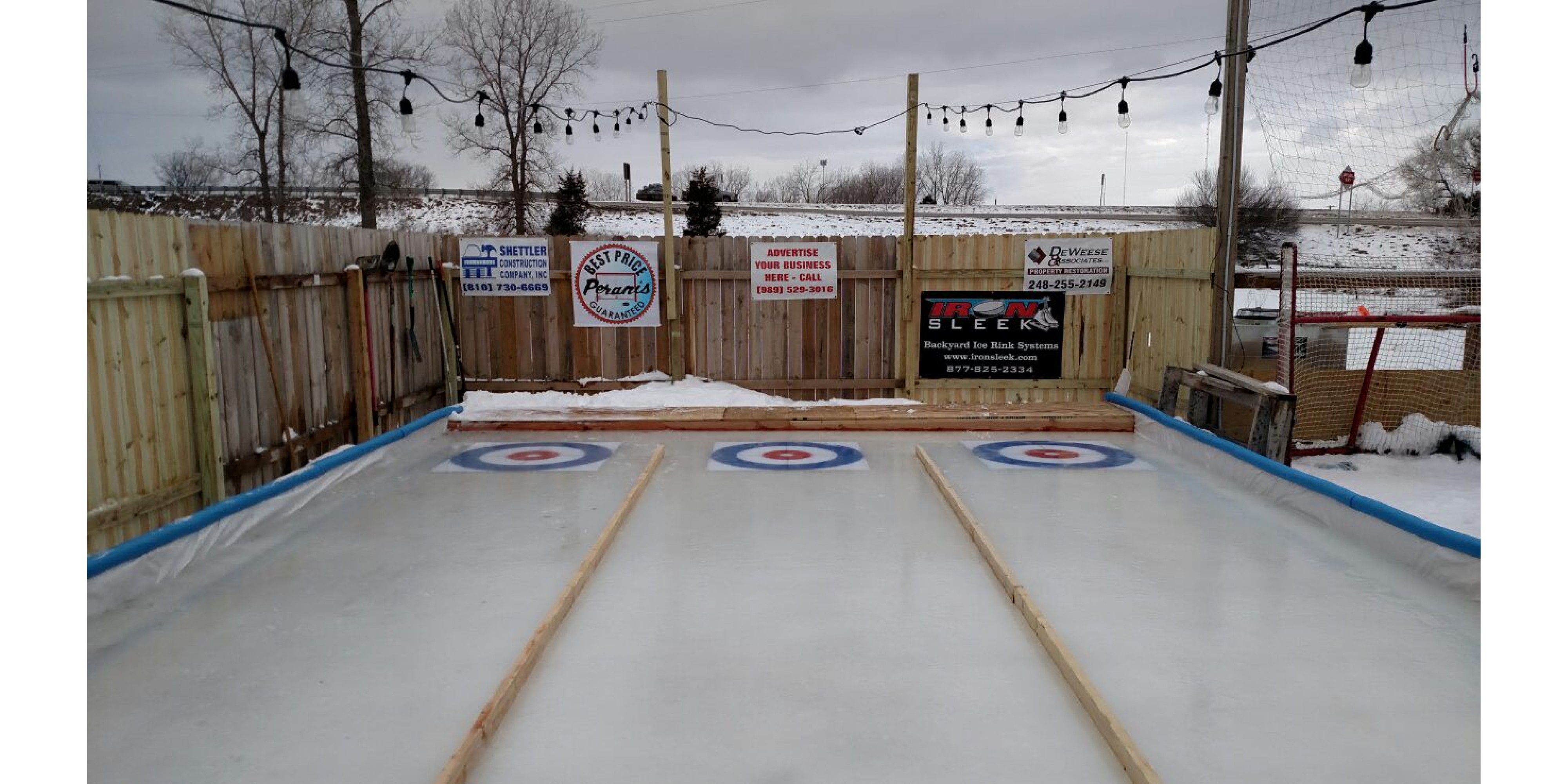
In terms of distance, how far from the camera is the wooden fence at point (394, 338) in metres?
4.84

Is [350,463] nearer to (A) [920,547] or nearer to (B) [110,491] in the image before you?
(B) [110,491]

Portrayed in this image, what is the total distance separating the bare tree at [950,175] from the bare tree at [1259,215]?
12.4 m

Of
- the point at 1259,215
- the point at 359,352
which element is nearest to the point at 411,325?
the point at 359,352

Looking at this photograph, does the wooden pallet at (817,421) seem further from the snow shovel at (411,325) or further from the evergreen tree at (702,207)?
the evergreen tree at (702,207)

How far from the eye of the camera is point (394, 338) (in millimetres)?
8133

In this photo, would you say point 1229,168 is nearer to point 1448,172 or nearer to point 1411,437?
point 1411,437

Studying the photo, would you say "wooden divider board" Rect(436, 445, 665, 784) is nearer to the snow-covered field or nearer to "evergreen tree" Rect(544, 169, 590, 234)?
"evergreen tree" Rect(544, 169, 590, 234)

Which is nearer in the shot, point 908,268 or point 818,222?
point 908,268

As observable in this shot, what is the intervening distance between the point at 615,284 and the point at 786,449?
3.46 m

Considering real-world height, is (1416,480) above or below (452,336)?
below

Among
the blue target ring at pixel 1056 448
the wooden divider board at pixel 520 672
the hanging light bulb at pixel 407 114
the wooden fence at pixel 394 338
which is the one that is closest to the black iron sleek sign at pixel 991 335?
the wooden fence at pixel 394 338

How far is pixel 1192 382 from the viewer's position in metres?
6.97

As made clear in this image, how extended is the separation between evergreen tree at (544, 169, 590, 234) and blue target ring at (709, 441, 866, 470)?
58.8 feet

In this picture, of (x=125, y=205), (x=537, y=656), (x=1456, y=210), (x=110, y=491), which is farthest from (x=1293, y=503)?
(x=125, y=205)
